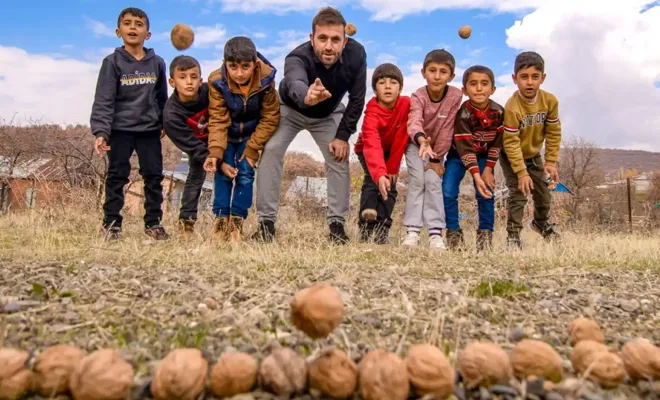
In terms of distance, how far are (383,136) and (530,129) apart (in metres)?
1.40

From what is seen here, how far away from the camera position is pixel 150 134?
489 cm

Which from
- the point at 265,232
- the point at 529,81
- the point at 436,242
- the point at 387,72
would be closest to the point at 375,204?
the point at 436,242

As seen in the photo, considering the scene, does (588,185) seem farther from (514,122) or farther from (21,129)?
(21,129)

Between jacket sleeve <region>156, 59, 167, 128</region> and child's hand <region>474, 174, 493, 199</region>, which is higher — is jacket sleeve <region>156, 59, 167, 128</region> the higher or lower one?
the higher one

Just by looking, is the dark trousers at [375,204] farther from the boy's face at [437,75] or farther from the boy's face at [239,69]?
the boy's face at [239,69]

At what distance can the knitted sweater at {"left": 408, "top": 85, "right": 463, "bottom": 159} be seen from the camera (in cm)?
481

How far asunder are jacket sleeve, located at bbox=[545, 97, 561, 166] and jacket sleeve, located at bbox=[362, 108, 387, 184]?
1.66m

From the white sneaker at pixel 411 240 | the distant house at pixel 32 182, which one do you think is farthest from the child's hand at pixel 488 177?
the distant house at pixel 32 182

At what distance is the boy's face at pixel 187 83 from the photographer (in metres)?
4.57

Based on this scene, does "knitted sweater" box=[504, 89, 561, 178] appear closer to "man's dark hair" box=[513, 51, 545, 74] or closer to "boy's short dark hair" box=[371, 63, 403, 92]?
"man's dark hair" box=[513, 51, 545, 74]

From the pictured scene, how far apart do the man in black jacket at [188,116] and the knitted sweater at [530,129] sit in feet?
8.76

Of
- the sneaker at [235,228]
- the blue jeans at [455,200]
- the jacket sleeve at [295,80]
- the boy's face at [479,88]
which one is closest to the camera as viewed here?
the jacket sleeve at [295,80]

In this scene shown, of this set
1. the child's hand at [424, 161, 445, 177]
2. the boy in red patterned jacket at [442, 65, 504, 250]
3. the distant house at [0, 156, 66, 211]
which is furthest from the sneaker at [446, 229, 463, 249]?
the distant house at [0, 156, 66, 211]

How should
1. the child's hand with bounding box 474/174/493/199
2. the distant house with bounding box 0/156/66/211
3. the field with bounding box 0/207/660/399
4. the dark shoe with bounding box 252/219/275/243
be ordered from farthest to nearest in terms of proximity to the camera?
the distant house with bounding box 0/156/66/211, the child's hand with bounding box 474/174/493/199, the dark shoe with bounding box 252/219/275/243, the field with bounding box 0/207/660/399
